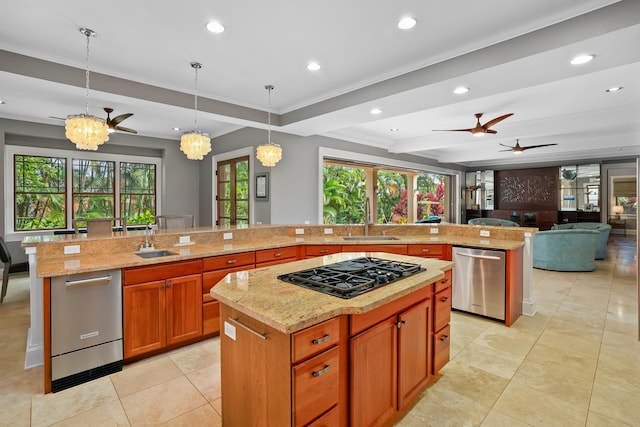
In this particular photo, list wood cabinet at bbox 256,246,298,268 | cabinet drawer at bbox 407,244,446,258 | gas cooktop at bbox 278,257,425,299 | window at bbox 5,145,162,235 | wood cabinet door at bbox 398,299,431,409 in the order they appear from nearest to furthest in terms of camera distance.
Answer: gas cooktop at bbox 278,257,425,299, wood cabinet door at bbox 398,299,431,409, wood cabinet at bbox 256,246,298,268, cabinet drawer at bbox 407,244,446,258, window at bbox 5,145,162,235

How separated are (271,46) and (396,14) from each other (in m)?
1.14

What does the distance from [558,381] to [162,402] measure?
283 centimetres

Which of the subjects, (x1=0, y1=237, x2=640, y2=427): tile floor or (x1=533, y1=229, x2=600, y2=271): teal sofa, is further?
(x1=533, y1=229, x2=600, y2=271): teal sofa

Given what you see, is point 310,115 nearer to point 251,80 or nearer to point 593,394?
point 251,80

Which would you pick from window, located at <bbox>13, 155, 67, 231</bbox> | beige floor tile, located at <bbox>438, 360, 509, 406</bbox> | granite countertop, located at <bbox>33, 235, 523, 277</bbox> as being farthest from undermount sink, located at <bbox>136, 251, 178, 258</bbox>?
window, located at <bbox>13, 155, 67, 231</bbox>

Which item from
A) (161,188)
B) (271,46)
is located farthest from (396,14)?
(161,188)

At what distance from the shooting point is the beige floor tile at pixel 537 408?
1932 millimetres

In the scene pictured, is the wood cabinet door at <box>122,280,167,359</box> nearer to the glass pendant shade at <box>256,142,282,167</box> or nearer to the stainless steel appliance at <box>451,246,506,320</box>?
the glass pendant shade at <box>256,142,282,167</box>

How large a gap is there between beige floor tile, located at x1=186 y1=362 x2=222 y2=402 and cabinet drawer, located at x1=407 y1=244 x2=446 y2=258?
8.07ft

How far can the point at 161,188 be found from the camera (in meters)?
7.23

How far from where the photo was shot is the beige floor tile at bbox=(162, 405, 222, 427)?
1906 mm

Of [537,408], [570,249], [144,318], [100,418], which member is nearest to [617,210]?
[570,249]

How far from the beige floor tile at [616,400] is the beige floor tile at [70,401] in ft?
10.5

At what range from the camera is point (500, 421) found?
193 centimetres
